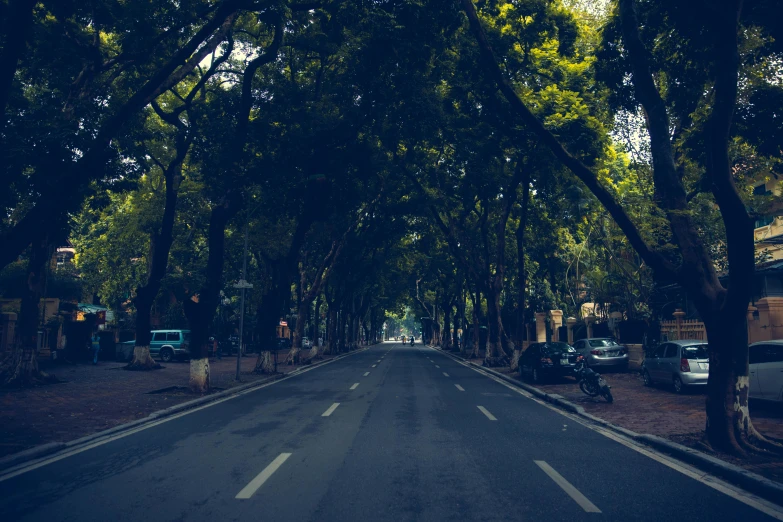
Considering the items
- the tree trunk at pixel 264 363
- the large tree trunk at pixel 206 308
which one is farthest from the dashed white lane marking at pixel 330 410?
the tree trunk at pixel 264 363

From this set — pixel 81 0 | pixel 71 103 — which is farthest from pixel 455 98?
pixel 71 103

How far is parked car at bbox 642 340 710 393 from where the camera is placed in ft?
49.5

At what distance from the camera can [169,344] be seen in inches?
1348

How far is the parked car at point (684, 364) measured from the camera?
49.5 ft

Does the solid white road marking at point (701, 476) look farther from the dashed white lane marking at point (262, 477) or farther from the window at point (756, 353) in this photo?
the dashed white lane marking at point (262, 477)

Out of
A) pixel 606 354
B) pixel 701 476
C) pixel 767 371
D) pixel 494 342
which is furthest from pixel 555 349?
pixel 701 476

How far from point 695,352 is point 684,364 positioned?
19.5 inches

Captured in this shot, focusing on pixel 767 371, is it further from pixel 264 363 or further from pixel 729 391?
pixel 264 363

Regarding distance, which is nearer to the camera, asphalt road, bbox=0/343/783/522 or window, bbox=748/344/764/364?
asphalt road, bbox=0/343/783/522

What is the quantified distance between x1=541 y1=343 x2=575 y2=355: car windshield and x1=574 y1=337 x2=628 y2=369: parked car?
2.56 m

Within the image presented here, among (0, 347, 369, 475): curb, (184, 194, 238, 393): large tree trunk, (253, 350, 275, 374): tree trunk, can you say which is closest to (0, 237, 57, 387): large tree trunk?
(184, 194, 238, 393): large tree trunk

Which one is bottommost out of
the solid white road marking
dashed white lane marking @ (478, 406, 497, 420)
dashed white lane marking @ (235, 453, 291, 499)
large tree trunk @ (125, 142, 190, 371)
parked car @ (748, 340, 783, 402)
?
dashed white lane marking @ (478, 406, 497, 420)

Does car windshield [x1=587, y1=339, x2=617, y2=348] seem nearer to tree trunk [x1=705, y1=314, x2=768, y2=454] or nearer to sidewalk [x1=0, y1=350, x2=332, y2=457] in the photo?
Result: sidewalk [x1=0, y1=350, x2=332, y2=457]

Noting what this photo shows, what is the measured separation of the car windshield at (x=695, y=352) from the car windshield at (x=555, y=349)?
15.5 ft
